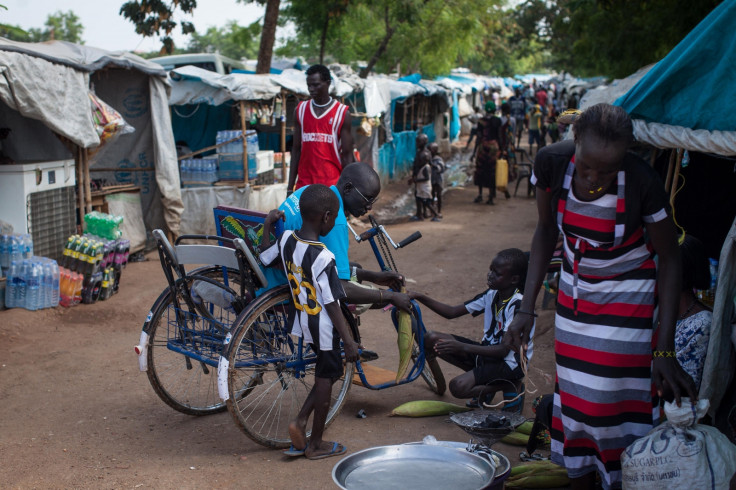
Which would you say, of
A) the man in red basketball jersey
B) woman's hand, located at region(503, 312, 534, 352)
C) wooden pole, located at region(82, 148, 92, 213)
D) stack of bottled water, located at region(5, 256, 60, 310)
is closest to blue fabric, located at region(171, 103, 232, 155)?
wooden pole, located at region(82, 148, 92, 213)

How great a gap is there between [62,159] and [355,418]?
19.4ft

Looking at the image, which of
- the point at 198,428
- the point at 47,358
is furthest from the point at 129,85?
the point at 198,428

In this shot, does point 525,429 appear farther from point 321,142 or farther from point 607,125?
point 321,142

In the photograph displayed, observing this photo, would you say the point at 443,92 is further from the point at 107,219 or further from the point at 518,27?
the point at 518,27

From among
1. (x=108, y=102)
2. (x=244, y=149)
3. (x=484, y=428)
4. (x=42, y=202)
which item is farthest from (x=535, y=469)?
(x=108, y=102)

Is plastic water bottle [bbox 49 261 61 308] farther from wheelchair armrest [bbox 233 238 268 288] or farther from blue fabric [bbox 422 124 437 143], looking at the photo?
blue fabric [bbox 422 124 437 143]

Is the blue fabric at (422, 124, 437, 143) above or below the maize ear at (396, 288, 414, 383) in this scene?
above

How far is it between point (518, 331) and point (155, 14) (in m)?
17.5

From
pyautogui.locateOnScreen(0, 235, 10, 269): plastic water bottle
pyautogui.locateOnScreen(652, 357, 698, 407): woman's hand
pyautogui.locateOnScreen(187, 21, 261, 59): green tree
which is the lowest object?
pyautogui.locateOnScreen(0, 235, 10, 269): plastic water bottle

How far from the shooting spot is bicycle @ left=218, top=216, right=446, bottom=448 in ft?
12.6

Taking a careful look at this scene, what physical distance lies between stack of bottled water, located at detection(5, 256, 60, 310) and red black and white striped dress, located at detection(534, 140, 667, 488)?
5.59m

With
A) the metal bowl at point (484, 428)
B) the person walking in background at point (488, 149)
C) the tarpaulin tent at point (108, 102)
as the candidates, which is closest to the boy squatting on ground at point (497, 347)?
the metal bowl at point (484, 428)

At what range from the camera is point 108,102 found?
10445 mm

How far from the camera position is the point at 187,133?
14.1 meters
